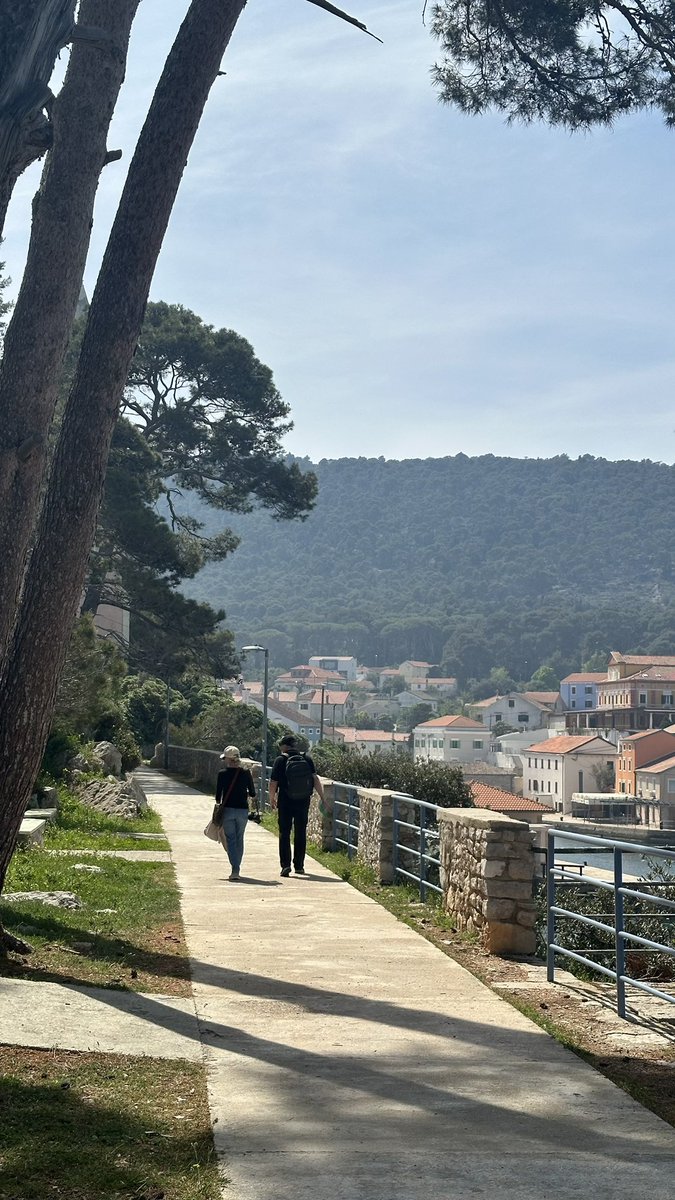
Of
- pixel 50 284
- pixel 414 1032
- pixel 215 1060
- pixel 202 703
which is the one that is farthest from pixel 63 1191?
pixel 202 703

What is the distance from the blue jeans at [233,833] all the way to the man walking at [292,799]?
0.74 metres

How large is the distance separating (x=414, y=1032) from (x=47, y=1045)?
2010mm

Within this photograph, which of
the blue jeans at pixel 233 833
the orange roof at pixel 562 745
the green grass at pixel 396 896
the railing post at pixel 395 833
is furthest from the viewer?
the orange roof at pixel 562 745

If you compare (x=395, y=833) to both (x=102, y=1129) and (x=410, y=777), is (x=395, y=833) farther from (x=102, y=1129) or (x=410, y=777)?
(x=102, y=1129)

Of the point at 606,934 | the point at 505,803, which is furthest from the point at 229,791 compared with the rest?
the point at 505,803

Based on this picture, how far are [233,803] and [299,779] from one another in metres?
1.12

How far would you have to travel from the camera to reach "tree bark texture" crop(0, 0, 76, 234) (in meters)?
7.68

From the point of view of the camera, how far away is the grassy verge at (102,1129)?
443 cm

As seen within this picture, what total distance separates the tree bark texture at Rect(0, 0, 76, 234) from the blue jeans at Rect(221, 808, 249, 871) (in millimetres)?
7959

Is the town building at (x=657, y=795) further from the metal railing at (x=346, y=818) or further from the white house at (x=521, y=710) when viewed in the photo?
the metal railing at (x=346, y=818)

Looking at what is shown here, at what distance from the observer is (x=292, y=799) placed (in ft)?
50.2

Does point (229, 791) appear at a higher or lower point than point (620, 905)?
higher

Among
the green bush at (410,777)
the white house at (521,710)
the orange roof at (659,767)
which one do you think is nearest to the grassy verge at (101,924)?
the green bush at (410,777)

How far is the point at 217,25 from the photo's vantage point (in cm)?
959
